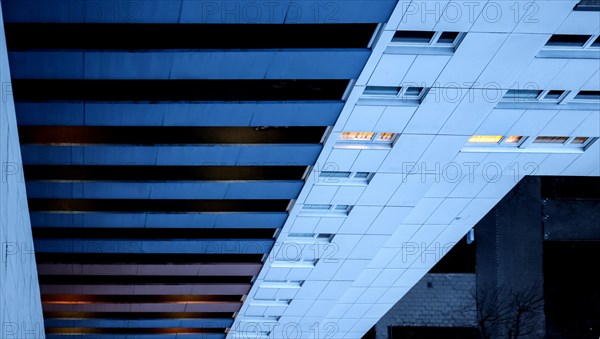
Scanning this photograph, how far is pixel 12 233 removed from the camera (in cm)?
2284

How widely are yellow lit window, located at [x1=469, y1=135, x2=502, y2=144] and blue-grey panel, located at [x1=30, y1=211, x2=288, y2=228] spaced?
→ 8.86 m

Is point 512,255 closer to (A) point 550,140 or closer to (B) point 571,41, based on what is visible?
(A) point 550,140

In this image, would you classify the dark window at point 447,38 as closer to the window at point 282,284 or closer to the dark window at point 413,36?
the dark window at point 413,36

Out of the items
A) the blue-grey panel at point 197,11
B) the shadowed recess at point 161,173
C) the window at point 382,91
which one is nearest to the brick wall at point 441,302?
the shadowed recess at point 161,173

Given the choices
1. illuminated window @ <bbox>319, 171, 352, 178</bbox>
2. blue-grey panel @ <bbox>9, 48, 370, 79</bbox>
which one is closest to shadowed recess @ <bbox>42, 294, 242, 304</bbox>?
illuminated window @ <bbox>319, 171, 352, 178</bbox>

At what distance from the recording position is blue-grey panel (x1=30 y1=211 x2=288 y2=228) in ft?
120

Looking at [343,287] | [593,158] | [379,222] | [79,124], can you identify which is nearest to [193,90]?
[79,124]

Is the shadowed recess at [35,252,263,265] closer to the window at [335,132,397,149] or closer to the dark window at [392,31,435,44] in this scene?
the window at [335,132,397,149]

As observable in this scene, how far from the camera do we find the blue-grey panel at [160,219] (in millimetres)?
36625

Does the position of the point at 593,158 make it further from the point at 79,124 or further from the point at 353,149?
the point at 79,124

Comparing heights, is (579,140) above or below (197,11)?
above

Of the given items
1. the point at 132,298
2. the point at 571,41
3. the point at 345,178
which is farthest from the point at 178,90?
the point at 132,298

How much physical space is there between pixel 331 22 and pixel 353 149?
920cm

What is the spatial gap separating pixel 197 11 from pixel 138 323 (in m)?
31.8
